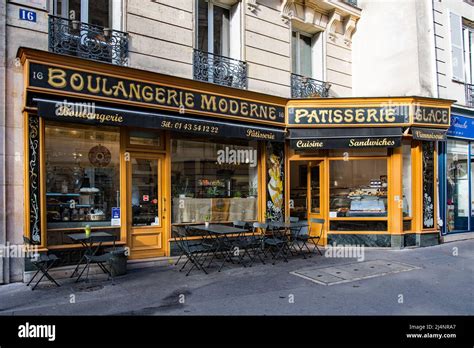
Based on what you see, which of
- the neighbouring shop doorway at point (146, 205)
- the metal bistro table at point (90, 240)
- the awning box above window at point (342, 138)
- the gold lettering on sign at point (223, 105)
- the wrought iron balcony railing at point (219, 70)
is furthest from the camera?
the awning box above window at point (342, 138)

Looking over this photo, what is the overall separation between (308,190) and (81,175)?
5.87 m

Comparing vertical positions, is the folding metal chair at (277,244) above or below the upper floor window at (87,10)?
below

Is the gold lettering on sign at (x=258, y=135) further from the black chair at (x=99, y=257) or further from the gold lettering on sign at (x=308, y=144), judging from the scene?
the black chair at (x=99, y=257)

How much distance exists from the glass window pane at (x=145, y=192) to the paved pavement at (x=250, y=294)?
3.54 feet

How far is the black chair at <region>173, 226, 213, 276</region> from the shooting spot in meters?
6.95

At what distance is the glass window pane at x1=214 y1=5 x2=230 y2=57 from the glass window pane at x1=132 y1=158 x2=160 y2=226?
3.22m

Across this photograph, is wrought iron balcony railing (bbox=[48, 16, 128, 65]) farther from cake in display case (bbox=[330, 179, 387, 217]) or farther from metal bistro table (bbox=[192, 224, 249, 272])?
cake in display case (bbox=[330, 179, 387, 217])

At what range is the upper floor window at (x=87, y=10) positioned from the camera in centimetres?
675

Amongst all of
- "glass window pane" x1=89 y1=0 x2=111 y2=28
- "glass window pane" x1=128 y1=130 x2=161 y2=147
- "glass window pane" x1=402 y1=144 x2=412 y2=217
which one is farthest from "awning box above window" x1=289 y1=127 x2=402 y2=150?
"glass window pane" x1=89 y1=0 x2=111 y2=28

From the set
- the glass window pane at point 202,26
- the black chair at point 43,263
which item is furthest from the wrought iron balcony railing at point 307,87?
the black chair at point 43,263

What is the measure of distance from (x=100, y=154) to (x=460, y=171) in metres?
10.3

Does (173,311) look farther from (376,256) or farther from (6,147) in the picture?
(376,256)

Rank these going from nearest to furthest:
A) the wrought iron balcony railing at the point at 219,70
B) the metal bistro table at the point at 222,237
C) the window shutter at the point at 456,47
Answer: the metal bistro table at the point at 222,237 < the wrought iron balcony railing at the point at 219,70 < the window shutter at the point at 456,47
